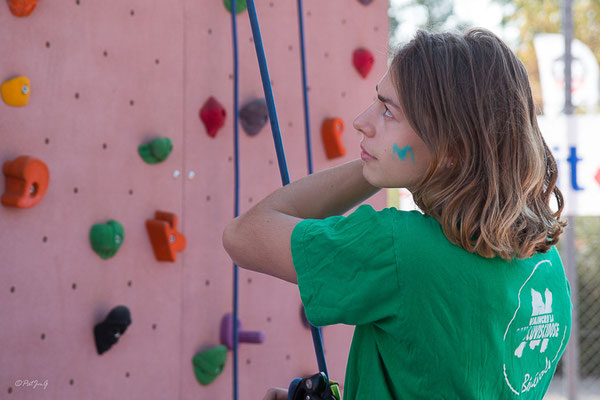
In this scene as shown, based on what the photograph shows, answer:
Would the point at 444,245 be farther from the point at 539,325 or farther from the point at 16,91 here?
the point at 16,91

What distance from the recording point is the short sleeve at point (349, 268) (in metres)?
0.90

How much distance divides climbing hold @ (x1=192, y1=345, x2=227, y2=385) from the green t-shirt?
2.28ft

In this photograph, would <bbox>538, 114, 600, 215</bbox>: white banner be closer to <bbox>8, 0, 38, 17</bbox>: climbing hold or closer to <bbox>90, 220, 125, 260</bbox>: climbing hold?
<bbox>90, 220, 125, 260</bbox>: climbing hold

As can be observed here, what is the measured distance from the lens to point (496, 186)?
94cm

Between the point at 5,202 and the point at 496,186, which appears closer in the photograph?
the point at 496,186

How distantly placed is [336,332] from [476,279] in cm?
116

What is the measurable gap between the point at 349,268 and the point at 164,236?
0.68 metres

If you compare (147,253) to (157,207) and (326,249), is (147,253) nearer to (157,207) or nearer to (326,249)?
(157,207)

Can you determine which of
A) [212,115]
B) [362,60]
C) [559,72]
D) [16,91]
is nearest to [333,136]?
[362,60]

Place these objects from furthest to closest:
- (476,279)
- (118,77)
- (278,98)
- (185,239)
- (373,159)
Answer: (278,98)
(185,239)
(118,77)
(373,159)
(476,279)

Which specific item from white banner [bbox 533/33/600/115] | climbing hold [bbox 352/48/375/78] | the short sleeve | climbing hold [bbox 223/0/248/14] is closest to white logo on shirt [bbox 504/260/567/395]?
the short sleeve

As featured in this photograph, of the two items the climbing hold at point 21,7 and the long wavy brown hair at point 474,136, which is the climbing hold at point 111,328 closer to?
the climbing hold at point 21,7

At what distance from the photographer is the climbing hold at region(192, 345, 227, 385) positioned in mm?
1603

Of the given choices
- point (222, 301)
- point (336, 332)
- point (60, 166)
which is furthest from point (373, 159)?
point (336, 332)
